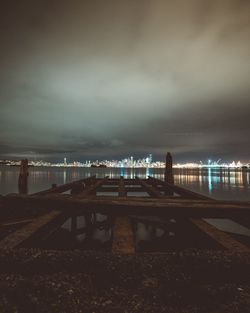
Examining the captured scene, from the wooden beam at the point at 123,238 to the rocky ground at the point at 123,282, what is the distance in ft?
1.12

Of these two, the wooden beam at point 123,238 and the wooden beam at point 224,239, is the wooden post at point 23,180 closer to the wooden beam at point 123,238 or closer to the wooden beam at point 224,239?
the wooden beam at point 123,238

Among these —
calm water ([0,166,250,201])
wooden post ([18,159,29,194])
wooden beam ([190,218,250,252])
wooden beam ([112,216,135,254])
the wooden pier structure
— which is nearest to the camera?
A: wooden beam ([112,216,135,254])

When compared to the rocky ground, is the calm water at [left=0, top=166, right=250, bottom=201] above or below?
below

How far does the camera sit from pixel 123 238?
3229mm

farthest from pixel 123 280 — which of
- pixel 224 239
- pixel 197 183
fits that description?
pixel 197 183

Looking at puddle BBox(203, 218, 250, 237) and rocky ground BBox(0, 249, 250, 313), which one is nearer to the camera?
rocky ground BBox(0, 249, 250, 313)

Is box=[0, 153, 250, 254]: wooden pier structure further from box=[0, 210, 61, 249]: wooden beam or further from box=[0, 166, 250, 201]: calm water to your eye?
box=[0, 166, 250, 201]: calm water

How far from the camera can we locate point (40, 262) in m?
2.31

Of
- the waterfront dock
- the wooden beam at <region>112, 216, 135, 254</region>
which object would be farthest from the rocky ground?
the wooden beam at <region>112, 216, 135, 254</region>

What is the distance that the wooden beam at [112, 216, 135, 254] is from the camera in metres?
2.75

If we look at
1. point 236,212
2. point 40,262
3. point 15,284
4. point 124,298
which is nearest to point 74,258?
point 40,262

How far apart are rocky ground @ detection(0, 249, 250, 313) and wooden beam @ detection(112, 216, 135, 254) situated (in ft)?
1.12

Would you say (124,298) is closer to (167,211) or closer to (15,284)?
(15,284)

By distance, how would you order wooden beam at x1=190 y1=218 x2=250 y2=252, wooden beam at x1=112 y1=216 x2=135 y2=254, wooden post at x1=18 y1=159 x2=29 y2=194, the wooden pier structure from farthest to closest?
wooden post at x1=18 y1=159 x2=29 y2=194 < the wooden pier structure < wooden beam at x1=190 y1=218 x2=250 y2=252 < wooden beam at x1=112 y1=216 x2=135 y2=254
